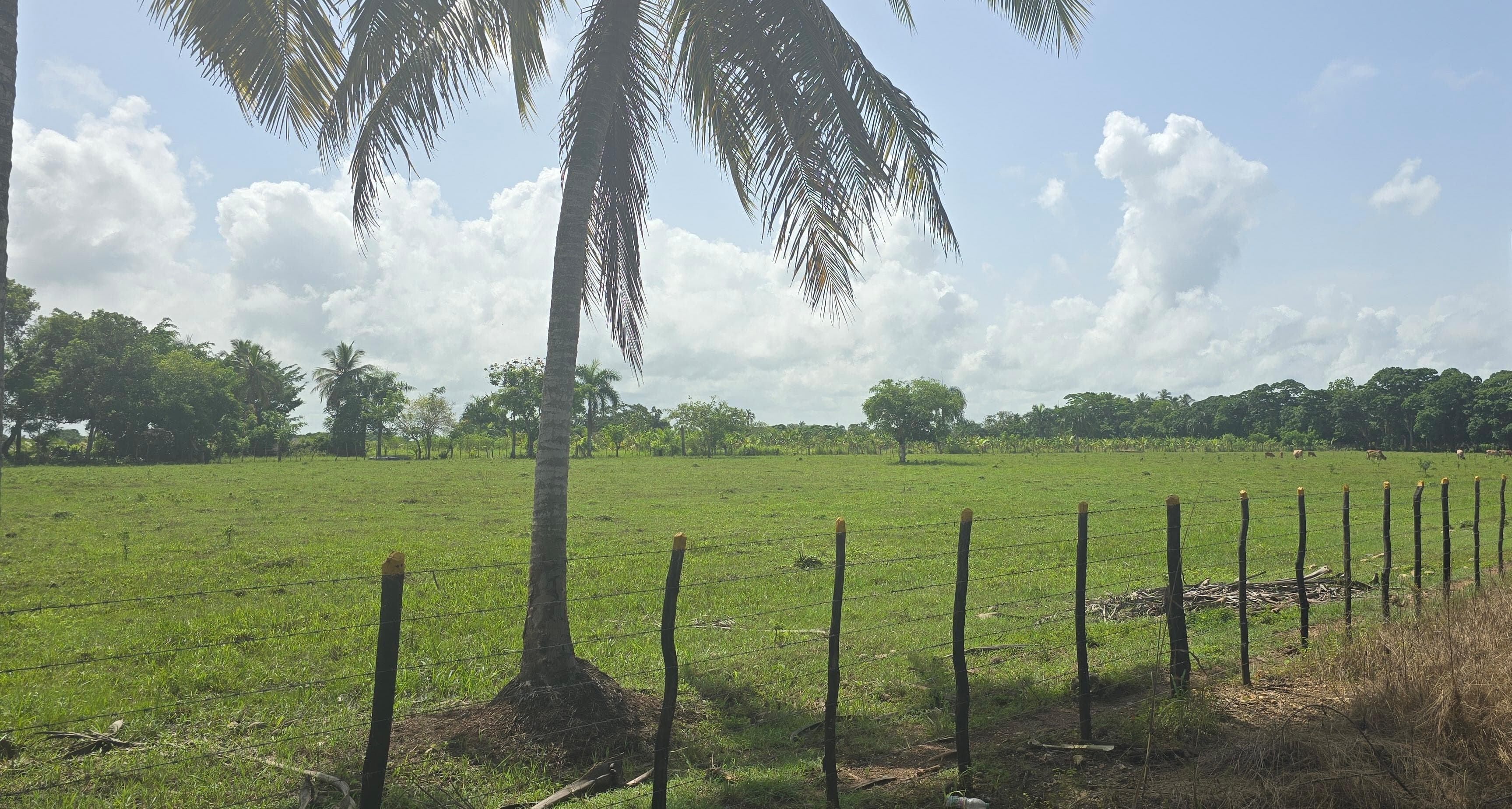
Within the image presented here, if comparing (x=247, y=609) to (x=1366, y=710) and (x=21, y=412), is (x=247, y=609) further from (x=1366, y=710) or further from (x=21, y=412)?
(x=21, y=412)

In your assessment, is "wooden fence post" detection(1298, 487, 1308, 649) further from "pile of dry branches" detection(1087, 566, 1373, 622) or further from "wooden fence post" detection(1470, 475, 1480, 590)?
"wooden fence post" detection(1470, 475, 1480, 590)

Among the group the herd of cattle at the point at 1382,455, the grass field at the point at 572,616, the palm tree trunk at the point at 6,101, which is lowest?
the grass field at the point at 572,616

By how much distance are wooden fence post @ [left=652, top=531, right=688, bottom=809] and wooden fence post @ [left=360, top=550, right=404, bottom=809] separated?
1.34m

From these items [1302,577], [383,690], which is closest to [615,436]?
[1302,577]

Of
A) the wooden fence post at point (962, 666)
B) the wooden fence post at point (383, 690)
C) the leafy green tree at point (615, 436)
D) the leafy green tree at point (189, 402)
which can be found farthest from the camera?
the leafy green tree at point (615, 436)

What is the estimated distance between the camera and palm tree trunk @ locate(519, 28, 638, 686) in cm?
609

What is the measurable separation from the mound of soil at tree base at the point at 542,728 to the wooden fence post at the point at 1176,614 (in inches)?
159

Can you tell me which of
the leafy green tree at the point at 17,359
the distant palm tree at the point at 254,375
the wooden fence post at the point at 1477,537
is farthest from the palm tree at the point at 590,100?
the distant palm tree at the point at 254,375

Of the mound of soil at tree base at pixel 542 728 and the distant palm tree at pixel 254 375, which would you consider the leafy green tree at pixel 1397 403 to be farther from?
the distant palm tree at pixel 254 375

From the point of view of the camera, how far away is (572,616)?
1026 centimetres

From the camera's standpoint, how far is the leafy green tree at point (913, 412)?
5594cm

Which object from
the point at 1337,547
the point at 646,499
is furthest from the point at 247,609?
the point at 1337,547

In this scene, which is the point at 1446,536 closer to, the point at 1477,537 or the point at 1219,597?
the point at 1477,537

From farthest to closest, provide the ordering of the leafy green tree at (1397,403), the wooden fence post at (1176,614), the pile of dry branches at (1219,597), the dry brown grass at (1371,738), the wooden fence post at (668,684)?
the leafy green tree at (1397,403), the pile of dry branches at (1219,597), the wooden fence post at (1176,614), the wooden fence post at (668,684), the dry brown grass at (1371,738)
